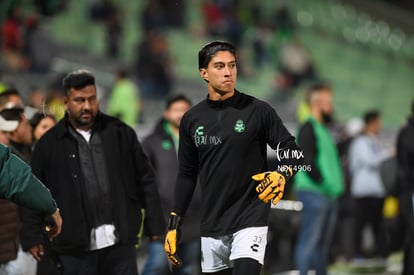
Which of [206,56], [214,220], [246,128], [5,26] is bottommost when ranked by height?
[214,220]

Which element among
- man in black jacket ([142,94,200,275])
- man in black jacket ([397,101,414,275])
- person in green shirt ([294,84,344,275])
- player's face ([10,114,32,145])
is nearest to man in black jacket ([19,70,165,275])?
player's face ([10,114,32,145])

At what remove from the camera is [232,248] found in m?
7.85

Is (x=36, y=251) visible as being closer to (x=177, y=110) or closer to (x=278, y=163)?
(x=278, y=163)

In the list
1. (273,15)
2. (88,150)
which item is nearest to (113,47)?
(273,15)

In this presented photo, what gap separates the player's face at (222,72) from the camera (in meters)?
7.89

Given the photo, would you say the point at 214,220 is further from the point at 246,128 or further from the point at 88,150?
the point at 88,150

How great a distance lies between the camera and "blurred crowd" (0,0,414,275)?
10.9m

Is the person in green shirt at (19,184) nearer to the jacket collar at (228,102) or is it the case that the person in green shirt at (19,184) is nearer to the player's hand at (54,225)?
the player's hand at (54,225)

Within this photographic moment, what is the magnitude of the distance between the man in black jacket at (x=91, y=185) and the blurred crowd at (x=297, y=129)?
0.27 m

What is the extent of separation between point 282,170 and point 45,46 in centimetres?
1347

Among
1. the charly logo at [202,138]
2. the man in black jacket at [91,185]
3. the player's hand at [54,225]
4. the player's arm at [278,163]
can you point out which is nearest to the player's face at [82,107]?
the man in black jacket at [91,185]

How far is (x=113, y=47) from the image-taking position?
22.5 metres

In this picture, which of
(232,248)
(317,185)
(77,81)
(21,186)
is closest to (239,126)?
(232,248)

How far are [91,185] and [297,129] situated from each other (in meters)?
9.07
